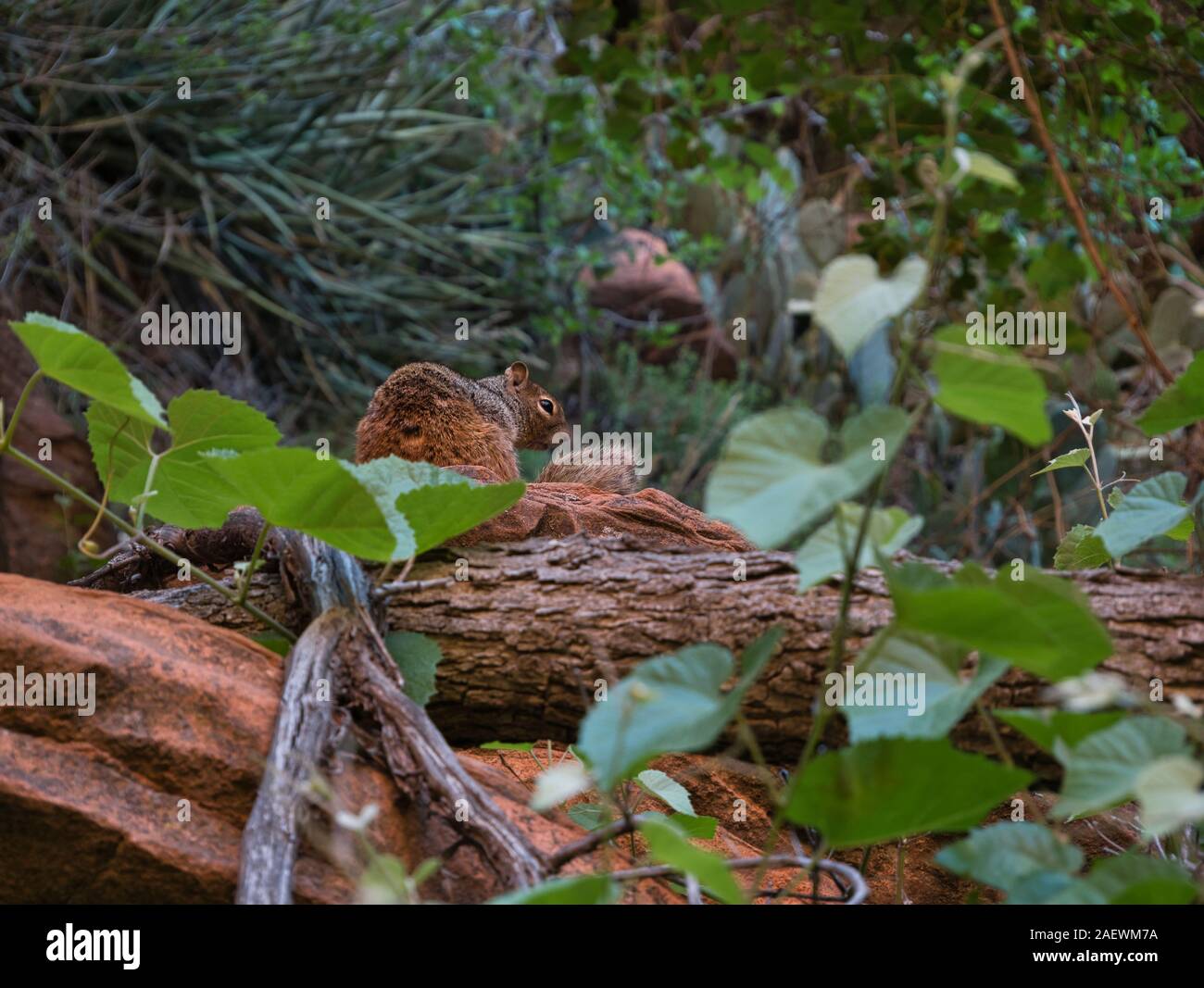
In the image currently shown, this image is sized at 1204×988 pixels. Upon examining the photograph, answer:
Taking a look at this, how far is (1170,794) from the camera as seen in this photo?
3.36 feet

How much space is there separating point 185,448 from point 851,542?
1.11m

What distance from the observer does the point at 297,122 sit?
825cm

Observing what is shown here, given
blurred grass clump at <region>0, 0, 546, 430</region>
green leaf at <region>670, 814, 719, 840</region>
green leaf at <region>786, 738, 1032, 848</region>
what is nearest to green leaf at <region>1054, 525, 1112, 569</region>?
green leaf at <region>670, 814, 719, 840</region>

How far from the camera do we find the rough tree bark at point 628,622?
174cm

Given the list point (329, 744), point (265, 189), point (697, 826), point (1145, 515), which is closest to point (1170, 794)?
point (1145, 515)

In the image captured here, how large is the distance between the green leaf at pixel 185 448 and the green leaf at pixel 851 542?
93 centimetres

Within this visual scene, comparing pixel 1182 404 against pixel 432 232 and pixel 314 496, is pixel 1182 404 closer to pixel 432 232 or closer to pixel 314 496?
pixel 314 496

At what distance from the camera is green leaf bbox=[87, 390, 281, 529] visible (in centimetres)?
188

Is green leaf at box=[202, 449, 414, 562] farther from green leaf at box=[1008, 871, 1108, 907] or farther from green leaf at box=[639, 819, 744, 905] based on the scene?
green leaf at box=[1008, 871, 1108, 907]

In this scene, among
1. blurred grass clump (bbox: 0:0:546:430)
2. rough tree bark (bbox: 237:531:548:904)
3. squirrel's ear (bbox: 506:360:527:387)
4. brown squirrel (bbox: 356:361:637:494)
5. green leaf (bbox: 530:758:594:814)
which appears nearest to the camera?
green leaf (bbox: 530:758:594:814)

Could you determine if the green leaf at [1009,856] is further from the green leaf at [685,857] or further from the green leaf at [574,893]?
the green leaf at [574,893]

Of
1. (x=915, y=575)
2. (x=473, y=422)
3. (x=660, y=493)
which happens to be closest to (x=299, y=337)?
(x=473, y=422)

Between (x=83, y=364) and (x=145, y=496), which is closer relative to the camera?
(x=83, y=364)

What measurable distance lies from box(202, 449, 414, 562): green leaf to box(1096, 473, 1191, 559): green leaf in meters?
1.00
